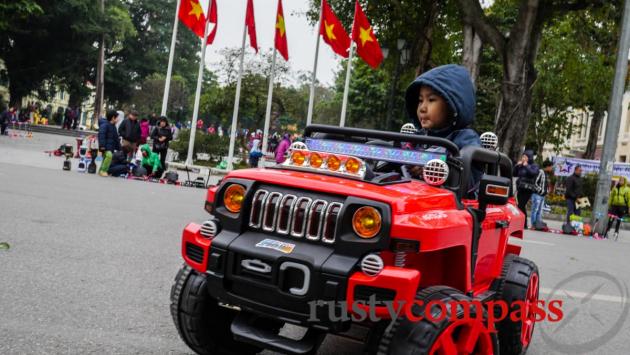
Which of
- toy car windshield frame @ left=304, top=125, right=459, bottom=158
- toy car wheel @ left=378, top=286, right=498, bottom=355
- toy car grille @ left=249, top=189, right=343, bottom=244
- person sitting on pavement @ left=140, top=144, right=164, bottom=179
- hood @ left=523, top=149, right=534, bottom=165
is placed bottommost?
Answer: person sitting on pavement @ left=140, top=144, right=164, bottom=179

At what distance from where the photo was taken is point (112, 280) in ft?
17.7

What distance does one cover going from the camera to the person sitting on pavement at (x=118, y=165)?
56.6 feet

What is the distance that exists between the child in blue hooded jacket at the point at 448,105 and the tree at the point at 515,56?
1429 cm

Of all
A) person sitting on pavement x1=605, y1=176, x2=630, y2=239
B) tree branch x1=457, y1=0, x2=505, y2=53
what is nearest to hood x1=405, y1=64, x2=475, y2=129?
tree branch x1=457, y1=0, x2=505, y2=53

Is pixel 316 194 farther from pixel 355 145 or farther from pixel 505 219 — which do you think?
pixel 505 219

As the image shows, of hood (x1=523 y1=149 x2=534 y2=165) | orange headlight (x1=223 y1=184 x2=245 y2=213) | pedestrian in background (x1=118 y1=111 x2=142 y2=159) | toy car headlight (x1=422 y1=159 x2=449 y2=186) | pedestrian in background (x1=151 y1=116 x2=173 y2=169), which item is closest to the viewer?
orange headlight (x1=223 y1=184 x2=245 y2=213)

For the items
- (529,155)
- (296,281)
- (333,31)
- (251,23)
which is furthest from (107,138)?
(296,281)

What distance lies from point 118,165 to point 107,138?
0.85m

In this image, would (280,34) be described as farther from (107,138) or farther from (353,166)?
(353,166)

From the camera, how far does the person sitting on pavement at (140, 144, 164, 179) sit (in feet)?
59.9

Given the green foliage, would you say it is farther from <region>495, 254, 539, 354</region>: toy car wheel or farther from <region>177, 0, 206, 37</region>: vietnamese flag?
<region>495, 254, 539, 354</region>: toy car wheel

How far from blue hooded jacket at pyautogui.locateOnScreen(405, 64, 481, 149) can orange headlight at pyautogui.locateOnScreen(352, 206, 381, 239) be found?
4.51ft

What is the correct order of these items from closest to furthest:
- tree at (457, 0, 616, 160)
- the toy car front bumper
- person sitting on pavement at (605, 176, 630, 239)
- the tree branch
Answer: the toy car front bumper, tree at (457, 0, 616, 160), the tree branch, person sitting on pavement at (605, 176, 630, 239)

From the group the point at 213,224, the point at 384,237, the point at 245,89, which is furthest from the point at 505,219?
the point at 245,89
